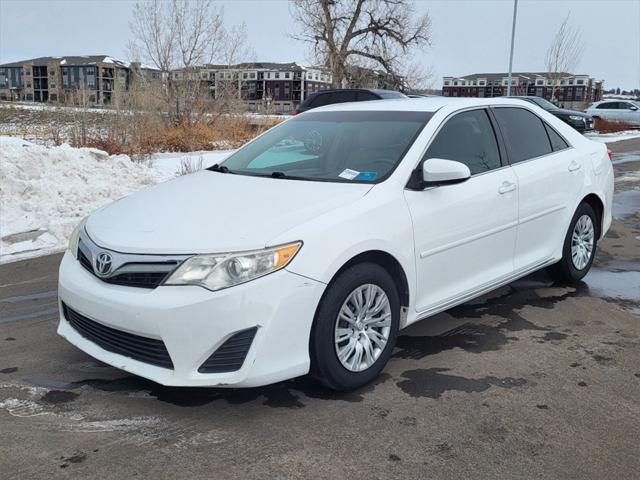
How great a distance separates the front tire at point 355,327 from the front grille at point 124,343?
2.54 ft

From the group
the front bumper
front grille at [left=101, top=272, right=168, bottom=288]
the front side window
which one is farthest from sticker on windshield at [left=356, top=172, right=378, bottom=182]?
front grille at [left=101, top=272, right=168, bottom=288]

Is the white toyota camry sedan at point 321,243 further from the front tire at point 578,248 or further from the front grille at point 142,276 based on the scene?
the front tire at point 578,248

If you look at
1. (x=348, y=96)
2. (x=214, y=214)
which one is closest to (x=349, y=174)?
(x=214, y=214)

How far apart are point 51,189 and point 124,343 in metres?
6.26

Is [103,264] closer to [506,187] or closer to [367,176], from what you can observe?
[367,176]

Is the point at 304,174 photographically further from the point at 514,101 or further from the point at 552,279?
the point at 552,279

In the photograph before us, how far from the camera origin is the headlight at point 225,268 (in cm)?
312

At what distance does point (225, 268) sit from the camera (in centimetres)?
313

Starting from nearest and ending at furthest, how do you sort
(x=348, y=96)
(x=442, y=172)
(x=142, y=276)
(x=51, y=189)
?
(x=142, y=276) < (x=442, y=172) < (x=51, y=189) < (x=348, y=96)

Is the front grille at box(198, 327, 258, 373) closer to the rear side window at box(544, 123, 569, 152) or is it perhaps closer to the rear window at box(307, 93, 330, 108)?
the rear side window at box(544, 123, 569, 152)

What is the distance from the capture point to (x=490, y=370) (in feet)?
12.8

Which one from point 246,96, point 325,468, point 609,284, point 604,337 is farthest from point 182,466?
point 246,96

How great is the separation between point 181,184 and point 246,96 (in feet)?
64.1

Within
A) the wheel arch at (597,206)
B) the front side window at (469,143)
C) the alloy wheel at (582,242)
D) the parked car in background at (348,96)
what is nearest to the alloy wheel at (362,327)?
the front side window at (469,143)
